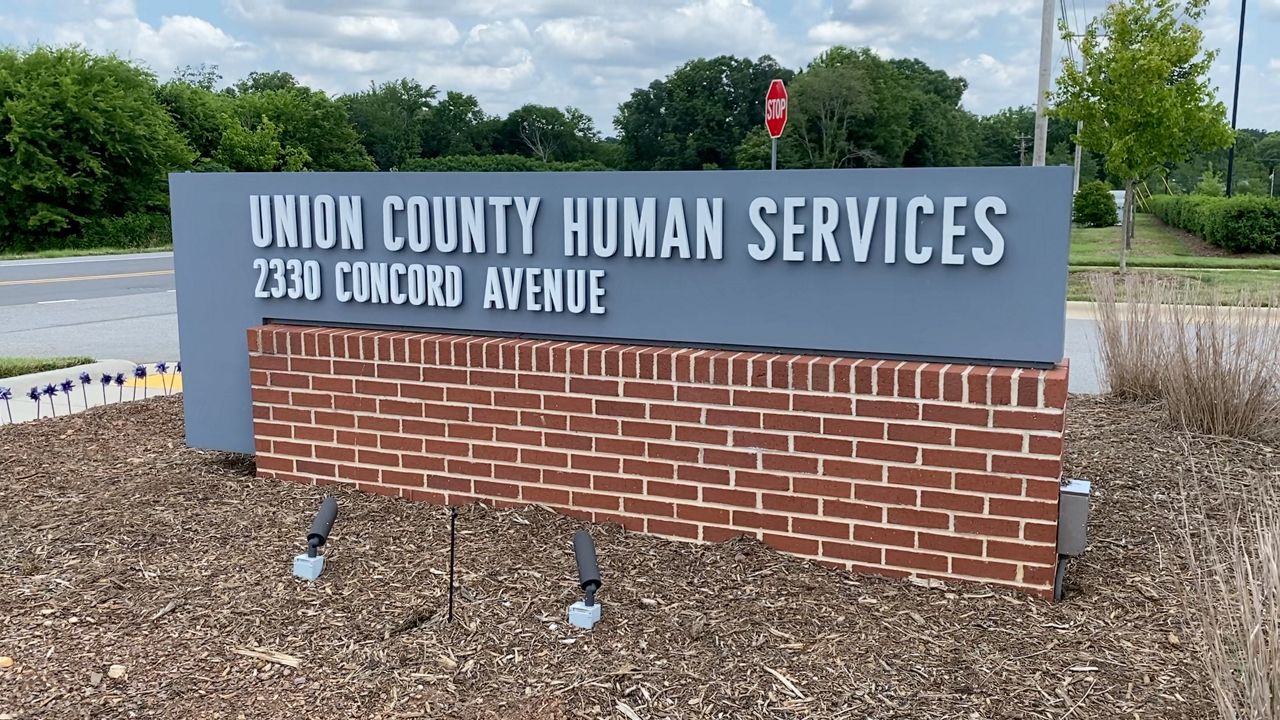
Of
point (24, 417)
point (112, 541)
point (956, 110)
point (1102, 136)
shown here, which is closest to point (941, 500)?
point (112, 541)

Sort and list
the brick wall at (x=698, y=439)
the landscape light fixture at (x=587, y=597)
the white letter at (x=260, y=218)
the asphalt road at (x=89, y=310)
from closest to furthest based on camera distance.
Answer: the landscape light fixture at (x=587, y=597), the brick wall at (x=698, y=439), the white letter at (x=260, y=218), the asphalt road at (x=89, y=310)

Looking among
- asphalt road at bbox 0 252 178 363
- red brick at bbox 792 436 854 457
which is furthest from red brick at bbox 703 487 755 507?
asphalt road at bbox 0 252 178 363

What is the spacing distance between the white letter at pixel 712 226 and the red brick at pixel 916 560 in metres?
1.26

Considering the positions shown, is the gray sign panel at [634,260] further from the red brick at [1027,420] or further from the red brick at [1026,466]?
the red brick at [1026,466]

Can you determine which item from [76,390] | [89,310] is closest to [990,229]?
[76,390]

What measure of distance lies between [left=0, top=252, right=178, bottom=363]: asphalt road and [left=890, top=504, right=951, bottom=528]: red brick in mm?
8831

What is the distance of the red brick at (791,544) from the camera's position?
12.8ft

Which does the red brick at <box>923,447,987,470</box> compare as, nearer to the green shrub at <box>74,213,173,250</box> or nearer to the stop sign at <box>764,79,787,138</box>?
the stop sign at <box>764,79,787,138</box>

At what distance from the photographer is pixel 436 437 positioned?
4535mm

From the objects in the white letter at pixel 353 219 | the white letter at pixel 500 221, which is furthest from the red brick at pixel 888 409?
the white letter at pixel 353 219

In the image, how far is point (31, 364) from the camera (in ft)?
30.4

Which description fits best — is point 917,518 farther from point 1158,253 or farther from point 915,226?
point 1158,253

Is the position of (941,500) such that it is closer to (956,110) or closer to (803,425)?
(803,425)

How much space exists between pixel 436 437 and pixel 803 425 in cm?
161
